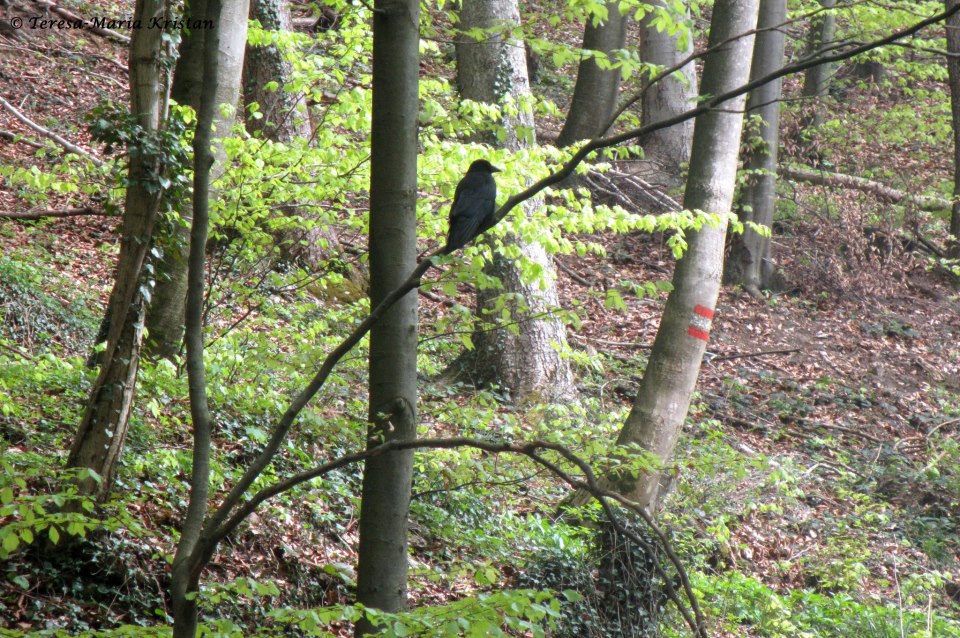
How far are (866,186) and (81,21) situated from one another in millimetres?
12741

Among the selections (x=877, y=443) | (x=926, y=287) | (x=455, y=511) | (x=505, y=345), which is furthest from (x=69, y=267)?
(x=926, y=287)

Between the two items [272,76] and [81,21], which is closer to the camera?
[272,76]

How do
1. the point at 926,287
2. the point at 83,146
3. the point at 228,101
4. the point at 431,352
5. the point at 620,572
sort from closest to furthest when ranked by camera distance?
the point at 620,572 → the point at 228,101 → the point at 431,352 → the point at 83,146 → the point at 926,287

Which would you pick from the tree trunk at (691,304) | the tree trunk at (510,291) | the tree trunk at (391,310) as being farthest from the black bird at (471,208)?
the tree trunk at (510,291)

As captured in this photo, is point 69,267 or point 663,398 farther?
point 69,267

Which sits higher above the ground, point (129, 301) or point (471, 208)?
point (471, 208)

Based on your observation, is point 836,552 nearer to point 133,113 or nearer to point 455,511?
point 455,511

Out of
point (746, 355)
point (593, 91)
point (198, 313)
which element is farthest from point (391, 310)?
Result: point (593, 91)

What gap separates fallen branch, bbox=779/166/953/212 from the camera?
13117 mm

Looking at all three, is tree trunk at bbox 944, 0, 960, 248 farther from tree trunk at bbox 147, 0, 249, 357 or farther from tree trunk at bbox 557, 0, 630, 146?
tree trunk at bbox 147, 0, 249, 357

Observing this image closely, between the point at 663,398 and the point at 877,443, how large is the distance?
448 cm

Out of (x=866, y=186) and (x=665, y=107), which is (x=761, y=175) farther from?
(x=866, y=186)

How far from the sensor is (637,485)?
618 cm

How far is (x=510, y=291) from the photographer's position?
7.74m
